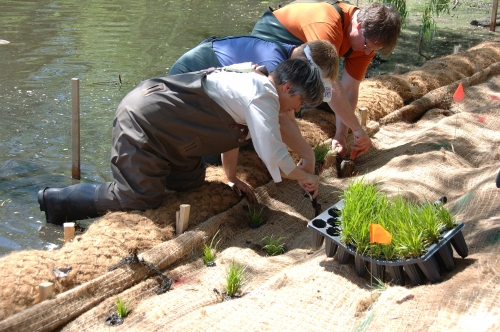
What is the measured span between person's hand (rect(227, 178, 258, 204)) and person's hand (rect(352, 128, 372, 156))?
1129 mm

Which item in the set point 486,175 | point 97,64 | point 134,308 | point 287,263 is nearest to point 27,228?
point 134,308

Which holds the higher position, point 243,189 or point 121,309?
point 243,189

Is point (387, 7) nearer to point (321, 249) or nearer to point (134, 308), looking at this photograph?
point (321, 249)

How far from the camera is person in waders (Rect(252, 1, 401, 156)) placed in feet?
16.2

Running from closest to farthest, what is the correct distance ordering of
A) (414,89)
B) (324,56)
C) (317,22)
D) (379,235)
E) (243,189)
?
(379,235) < (324,56) < (243,189) < (317,22) < (414,89)

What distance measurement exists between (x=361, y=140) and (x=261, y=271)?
6.37 feet

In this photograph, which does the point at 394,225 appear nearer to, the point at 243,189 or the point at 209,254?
the point at 209,254

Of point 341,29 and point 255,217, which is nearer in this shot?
point 255,217

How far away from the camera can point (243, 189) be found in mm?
4703

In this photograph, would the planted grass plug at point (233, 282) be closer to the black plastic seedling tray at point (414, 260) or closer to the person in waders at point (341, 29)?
the black plastic seedling tray at point (414, 260)

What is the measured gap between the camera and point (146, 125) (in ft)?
13.2

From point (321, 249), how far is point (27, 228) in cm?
252

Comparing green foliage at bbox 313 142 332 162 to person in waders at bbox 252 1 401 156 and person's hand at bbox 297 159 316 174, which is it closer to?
person in waders at bbox 252 1 401 156

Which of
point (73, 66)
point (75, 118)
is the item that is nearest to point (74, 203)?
point (75, 118)
